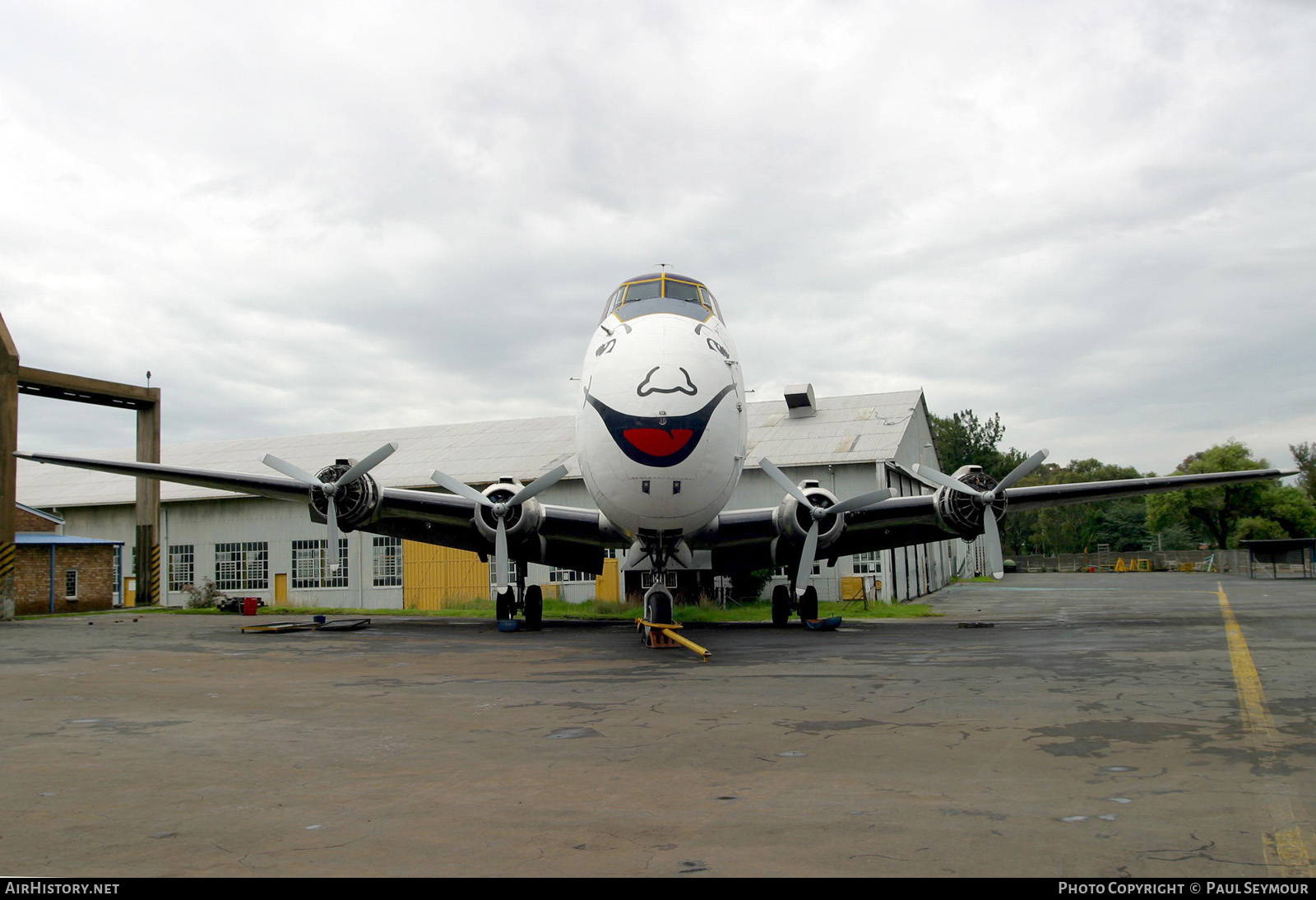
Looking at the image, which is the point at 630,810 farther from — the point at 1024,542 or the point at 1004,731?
the point at 1024,542

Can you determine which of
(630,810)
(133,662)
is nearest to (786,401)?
(133,662)

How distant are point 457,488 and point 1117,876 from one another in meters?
15.5

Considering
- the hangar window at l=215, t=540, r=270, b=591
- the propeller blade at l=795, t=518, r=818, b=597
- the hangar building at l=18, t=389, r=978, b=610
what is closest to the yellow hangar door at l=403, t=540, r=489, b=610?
the hangar building at l=18, t=389, r=978, b=610

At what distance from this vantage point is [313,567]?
37.0 m

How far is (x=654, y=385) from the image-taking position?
1414 cm

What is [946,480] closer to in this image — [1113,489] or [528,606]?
[1113,489]

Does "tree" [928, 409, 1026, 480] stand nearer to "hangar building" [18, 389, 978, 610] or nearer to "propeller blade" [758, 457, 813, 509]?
"hangar building" [18, 389, 978, 610]

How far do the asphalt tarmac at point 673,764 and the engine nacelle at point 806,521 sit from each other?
4.66 meters

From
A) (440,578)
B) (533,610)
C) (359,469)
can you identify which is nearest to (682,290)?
(359,469)

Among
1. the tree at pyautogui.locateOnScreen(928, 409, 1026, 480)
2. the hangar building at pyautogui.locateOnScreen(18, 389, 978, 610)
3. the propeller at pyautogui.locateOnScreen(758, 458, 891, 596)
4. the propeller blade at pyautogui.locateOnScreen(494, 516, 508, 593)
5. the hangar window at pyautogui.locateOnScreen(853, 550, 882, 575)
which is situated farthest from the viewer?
the tree at pyautogui.locateOnScreen(928, 409, 1026, 480)

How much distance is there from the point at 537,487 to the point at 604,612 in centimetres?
1107

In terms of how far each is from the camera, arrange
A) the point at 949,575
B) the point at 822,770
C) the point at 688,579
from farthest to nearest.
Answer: the point at 949,575 < the point at 688,579 < the point at 822,770

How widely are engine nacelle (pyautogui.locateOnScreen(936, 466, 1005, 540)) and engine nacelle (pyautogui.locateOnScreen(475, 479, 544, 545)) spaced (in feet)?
27.8

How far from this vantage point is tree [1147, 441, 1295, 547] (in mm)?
67875
